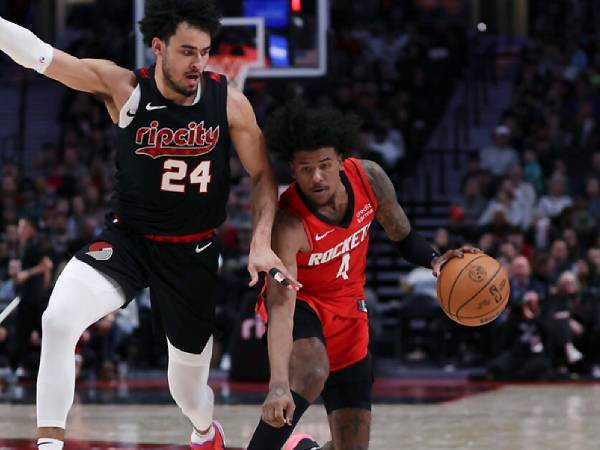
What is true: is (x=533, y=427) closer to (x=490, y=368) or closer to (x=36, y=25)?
(x=490, y=368)

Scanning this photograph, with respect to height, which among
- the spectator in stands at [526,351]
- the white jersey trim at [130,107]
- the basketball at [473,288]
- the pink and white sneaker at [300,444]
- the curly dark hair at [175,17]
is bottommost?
the spectator in stands at [526,351]

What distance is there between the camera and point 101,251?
5.85 metres

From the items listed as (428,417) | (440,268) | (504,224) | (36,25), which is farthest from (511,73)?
(440,268)

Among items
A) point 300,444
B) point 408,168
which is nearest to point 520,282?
point 408,168

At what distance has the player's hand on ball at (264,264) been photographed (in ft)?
16.7

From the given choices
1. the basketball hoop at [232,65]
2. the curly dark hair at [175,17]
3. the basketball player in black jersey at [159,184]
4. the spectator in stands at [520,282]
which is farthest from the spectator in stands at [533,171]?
the curly dark hair at [175,17]

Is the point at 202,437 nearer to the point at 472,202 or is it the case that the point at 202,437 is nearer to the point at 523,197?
the point at 523,197

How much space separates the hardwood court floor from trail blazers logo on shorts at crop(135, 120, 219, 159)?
270 centimetres

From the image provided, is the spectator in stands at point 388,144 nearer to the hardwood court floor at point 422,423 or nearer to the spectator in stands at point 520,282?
the spectator in stands at point 520,282

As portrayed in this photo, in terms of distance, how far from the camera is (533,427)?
352 inches

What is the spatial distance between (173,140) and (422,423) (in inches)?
164

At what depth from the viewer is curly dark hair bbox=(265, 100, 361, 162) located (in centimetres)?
538

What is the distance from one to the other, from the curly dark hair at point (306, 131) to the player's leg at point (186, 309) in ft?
2.51

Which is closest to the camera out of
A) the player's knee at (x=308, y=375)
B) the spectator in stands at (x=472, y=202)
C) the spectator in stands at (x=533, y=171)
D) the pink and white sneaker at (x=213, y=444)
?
the player's knee at (x=308, y=375)
